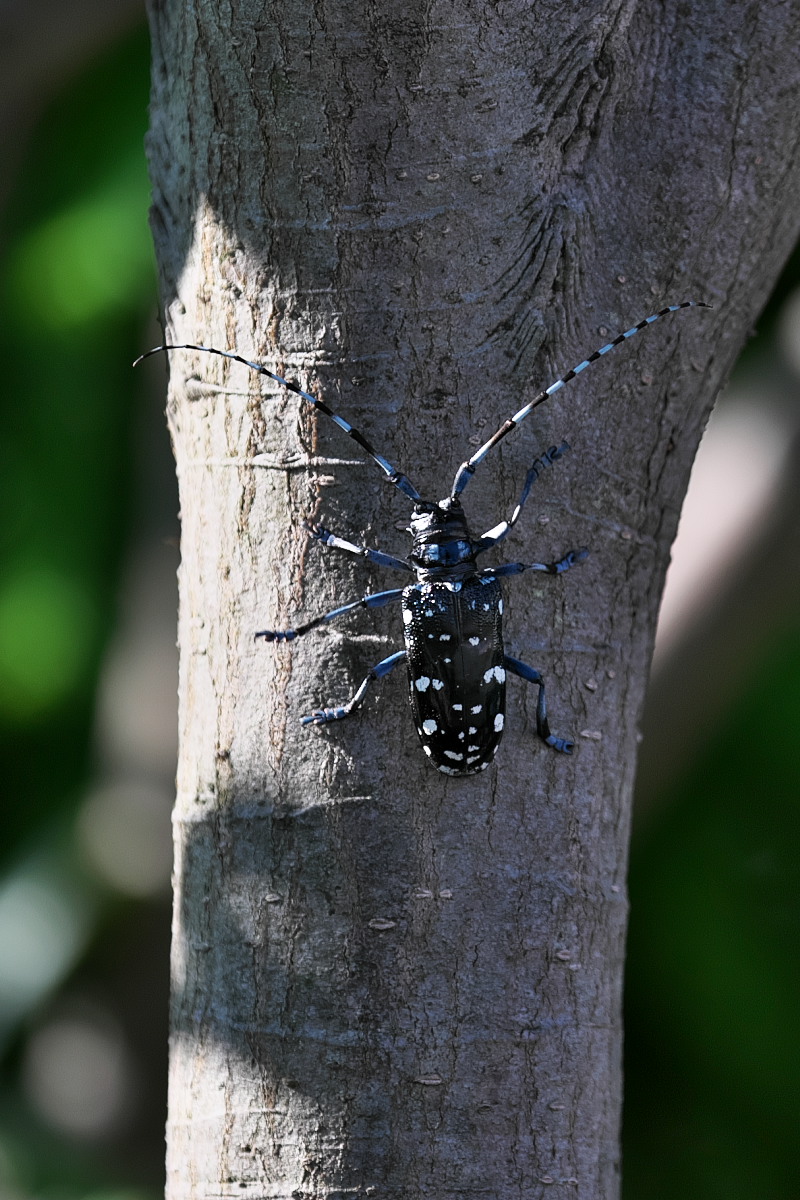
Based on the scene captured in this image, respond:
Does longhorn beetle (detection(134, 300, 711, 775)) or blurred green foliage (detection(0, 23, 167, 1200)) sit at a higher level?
blurred green foliage (detection(0, 23, 167, 1200))

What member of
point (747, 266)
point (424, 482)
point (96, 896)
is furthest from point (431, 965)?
point (96, 896)

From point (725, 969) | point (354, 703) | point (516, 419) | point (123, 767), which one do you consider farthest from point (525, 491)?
point (725, 969)

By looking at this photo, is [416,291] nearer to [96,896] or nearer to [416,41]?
[416,41]

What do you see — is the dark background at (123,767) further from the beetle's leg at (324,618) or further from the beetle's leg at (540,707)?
the beetle's leg at (324,618)

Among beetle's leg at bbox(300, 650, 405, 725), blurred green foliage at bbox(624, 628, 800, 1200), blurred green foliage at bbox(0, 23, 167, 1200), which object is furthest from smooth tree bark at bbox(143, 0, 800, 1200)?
blurred green foliage at bbox(624, 628, 800, 1200)

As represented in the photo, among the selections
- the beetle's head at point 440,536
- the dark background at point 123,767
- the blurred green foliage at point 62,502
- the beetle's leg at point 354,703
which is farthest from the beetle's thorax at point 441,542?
the blurred green foliage at point 62,502

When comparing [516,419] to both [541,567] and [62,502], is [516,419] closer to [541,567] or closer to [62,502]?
[541,567]

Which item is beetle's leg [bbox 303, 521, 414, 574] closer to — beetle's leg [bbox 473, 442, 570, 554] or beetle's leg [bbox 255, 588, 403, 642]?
beetle's leg [bbox 255, 588, 403, 642]

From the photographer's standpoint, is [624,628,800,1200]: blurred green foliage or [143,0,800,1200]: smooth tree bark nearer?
[143,0,800,1200]: smooth tree bark
